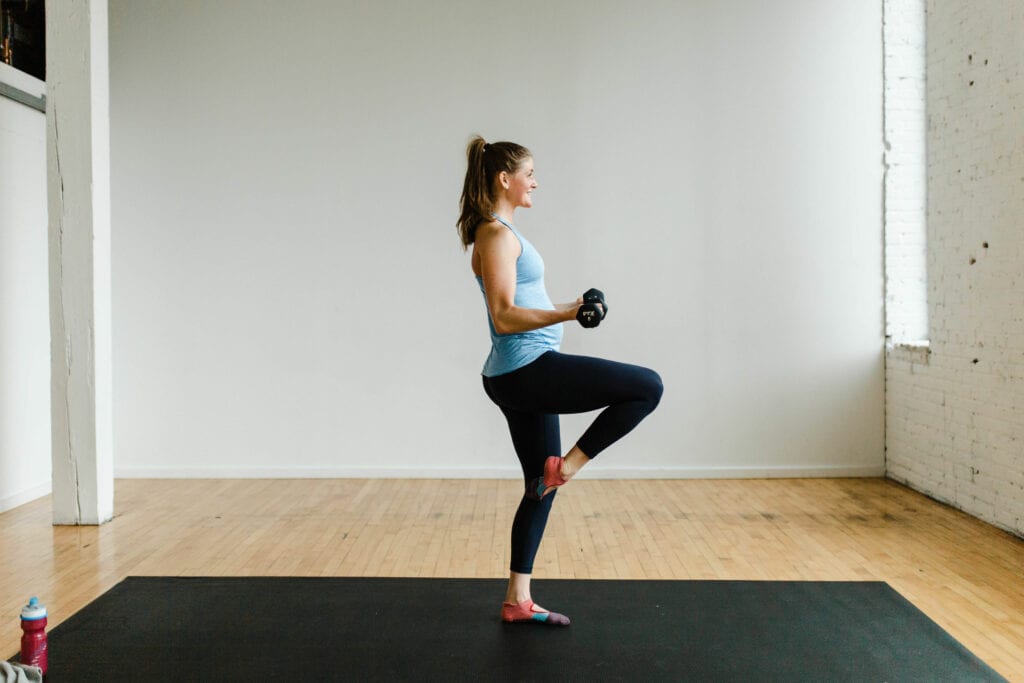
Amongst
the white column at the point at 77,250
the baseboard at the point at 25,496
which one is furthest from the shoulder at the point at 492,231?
the baseboard at the point at 25,496

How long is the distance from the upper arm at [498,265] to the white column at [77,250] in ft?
8.16

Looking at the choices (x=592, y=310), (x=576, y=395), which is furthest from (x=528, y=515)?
(x=592, y=310)

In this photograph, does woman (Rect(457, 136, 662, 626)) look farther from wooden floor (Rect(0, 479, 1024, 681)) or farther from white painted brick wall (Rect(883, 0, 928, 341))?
white painted brick wall (Rect(883, 0, 928, 341))

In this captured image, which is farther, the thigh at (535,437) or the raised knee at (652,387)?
the thigh at (535,437)

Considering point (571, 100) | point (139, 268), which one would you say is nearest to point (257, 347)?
point (139, 268)

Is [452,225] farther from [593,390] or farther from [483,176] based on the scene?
[593,390]

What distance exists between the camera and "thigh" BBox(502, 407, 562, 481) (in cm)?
289

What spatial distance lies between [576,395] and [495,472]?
296 centimetres

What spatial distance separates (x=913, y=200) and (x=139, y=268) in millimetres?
4537

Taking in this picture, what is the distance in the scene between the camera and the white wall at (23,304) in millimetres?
4695

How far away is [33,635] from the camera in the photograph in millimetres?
2482

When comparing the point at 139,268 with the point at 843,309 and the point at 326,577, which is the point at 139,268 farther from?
the point at 843,309

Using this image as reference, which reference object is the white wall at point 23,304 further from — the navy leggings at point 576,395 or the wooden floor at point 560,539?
the navy leggings at point 576,395

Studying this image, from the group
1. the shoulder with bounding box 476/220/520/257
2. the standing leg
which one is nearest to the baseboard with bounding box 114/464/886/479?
the standing leg
